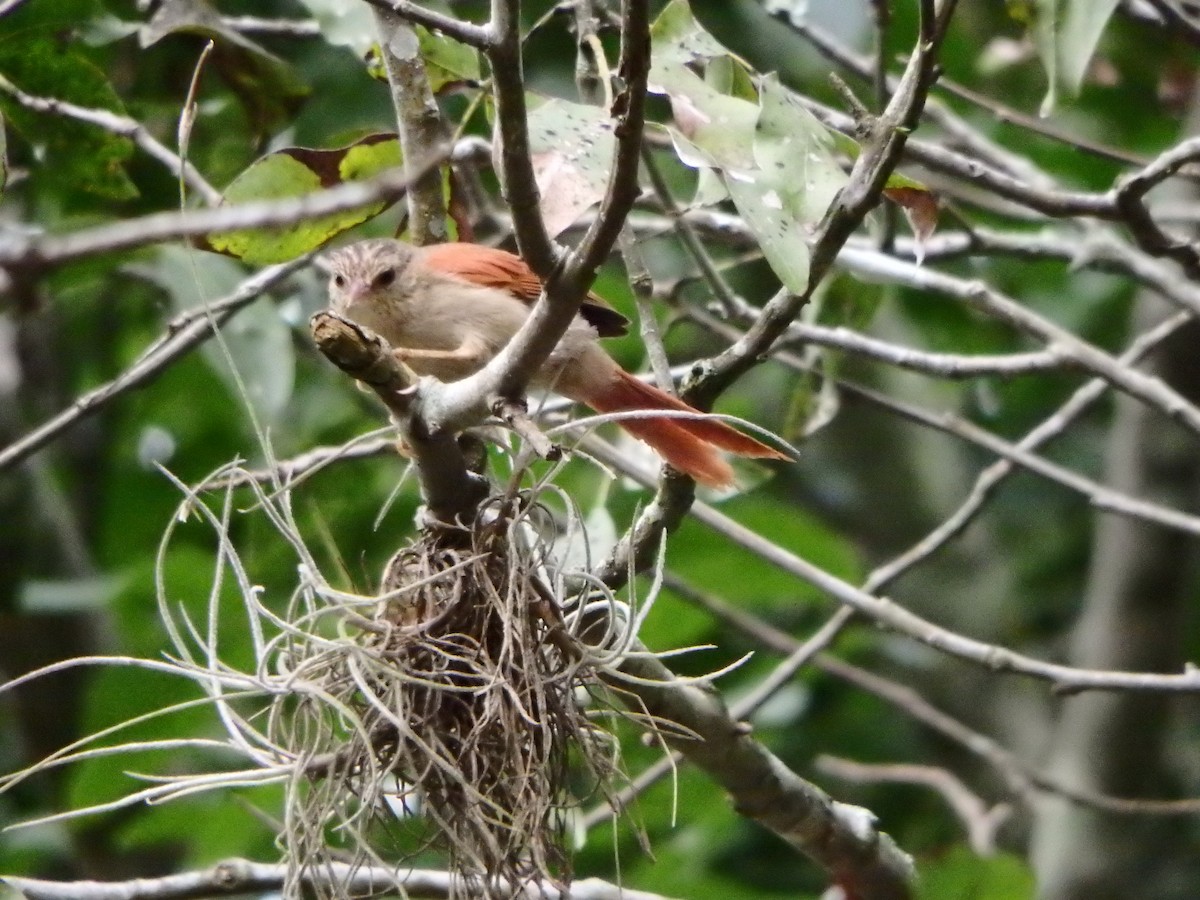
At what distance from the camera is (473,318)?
3.62 meters

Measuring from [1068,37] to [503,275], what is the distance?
1.50 meters

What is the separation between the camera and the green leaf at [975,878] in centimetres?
370

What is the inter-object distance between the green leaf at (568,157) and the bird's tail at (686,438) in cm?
67

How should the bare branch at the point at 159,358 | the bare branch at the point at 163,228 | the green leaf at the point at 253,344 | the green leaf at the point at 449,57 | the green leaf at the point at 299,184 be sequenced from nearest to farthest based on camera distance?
1. the bare branch at the point at 163,228
2. the green leaf at the point at 299,184
3. the green leaf at the point at 449,57
4. the bare branch at the point at 159,358
5. the green leaf at the point at 253,344

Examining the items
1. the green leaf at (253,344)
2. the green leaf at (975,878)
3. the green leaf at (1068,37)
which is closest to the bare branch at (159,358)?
the green leaf at (253,344)

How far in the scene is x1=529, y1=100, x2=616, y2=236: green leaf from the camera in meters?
2.37

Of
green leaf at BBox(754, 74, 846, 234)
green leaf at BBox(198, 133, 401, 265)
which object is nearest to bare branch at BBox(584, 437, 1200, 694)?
green leaf at BBox(198, 133, 401, 265)

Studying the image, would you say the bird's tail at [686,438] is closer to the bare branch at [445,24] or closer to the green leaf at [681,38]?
the green leaf at [681,38]

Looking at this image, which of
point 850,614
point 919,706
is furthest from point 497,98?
point 919,706

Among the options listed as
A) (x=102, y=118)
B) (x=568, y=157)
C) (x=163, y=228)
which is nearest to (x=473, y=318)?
(x=102, y=118)

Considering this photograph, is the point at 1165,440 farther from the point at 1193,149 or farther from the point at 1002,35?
the point at 1193,149

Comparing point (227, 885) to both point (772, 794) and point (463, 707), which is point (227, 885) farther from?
point (772, 794)

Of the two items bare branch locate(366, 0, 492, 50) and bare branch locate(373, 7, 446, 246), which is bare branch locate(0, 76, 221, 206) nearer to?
bare branch locate(373, 7, 446, 246)

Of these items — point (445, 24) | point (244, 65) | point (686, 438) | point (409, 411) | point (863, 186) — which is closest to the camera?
point (445, 24)
